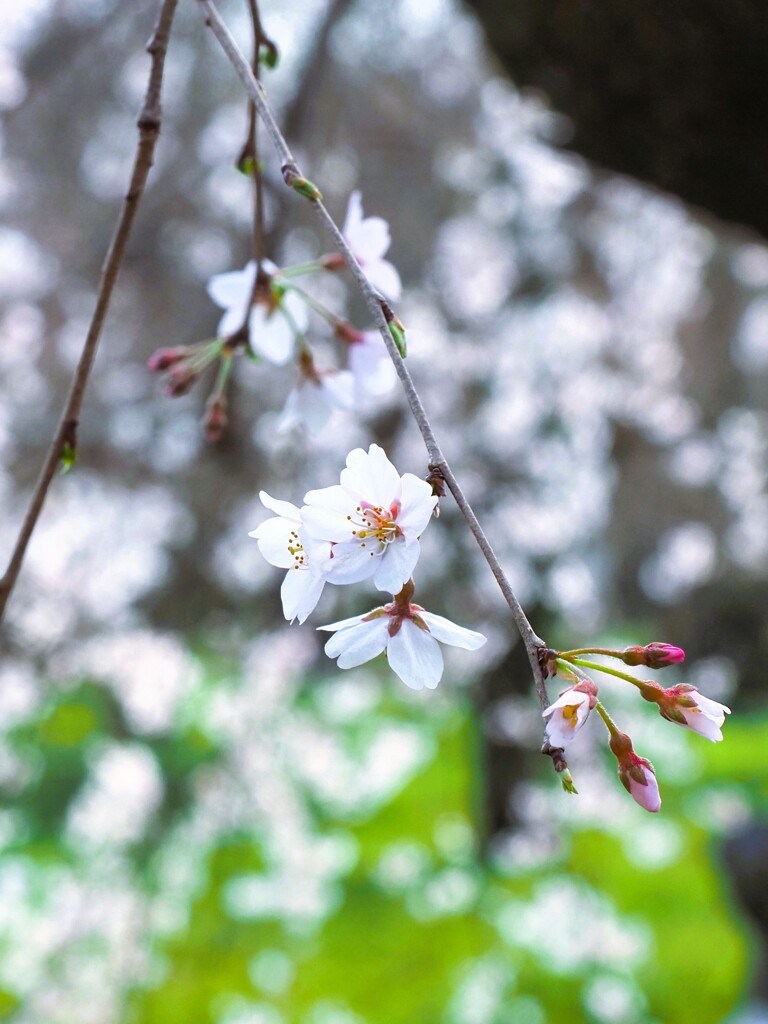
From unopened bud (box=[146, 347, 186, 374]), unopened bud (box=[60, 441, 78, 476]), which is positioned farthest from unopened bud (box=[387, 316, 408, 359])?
unopened bud (box=[146, 347, 186, 374])

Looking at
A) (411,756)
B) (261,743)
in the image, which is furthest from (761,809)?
(261,743)

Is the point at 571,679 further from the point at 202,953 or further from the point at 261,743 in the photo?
the point at 202,953

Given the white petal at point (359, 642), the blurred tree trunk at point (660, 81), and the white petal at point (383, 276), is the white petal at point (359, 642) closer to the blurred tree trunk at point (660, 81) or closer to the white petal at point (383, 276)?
the white petal at point (383, 276)

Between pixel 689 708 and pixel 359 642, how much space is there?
143mm

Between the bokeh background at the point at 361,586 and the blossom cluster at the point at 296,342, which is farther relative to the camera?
the bokeh background at the point at 361,586

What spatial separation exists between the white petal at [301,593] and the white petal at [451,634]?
49 mm

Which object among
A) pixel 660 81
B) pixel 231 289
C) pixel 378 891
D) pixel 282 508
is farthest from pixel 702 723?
pixel 378 891

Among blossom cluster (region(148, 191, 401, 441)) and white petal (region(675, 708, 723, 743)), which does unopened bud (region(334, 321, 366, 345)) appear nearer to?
Answer: blossom cluster (region(148, 191, 401, 441))

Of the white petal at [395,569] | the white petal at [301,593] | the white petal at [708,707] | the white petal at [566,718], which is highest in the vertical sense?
the white petal at [395,569]

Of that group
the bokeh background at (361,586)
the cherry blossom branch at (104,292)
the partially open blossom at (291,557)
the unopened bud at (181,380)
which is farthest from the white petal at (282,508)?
the bokeh background at (361,586)

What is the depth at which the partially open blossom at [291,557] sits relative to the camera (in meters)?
0.43

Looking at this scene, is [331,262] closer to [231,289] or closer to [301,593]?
[231,289]

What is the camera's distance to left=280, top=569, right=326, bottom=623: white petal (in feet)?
1.40

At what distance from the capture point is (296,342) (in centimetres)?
66
